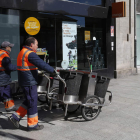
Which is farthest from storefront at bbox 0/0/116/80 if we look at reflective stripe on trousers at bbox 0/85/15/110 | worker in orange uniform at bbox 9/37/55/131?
worker in orange uniform at bbox 9/37/55/131

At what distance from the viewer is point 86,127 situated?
16.4ft

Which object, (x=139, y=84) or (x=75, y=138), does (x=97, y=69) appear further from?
(x=75, y=138)

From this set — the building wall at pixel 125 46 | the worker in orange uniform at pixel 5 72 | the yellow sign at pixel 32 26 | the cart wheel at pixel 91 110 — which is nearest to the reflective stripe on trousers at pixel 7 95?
the worker in orange uniform at pixel 5 72

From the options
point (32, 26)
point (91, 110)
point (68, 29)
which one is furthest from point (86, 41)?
point (91, 110)

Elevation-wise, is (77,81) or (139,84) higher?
(77,81)

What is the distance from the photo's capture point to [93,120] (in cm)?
546

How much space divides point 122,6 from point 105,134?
791 cm

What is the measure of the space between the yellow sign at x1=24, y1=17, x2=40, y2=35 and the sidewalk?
3.45m

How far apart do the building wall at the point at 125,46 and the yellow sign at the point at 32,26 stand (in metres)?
4.78

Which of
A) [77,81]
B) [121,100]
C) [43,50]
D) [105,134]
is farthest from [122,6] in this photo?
[105,134]

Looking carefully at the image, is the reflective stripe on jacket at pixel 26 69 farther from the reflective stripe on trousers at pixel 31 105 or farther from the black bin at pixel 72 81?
the black bin at pixel 72 81

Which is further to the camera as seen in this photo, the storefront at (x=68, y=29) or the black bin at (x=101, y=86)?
the storefront at (x=68, y=29)

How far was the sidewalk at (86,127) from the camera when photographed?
14.7 feet

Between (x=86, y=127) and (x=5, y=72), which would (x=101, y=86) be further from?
(x=5, y=72)
